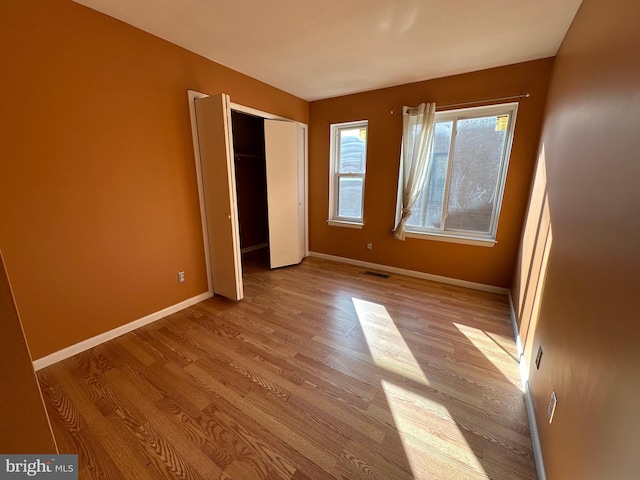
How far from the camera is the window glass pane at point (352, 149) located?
12.3ft

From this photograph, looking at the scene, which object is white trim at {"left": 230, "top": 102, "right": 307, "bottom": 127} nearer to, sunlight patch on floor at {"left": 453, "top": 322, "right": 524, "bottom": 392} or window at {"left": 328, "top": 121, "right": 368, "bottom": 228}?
window at {"left": 328, "top": 121, "right": 368, "bottom": 228}

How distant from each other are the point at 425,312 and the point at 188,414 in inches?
86.0

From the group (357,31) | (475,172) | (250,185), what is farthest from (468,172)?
(250,185)

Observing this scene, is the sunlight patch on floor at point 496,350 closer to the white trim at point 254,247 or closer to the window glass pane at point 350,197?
the window glass pane at point 350,197

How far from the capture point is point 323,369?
1.81 meters

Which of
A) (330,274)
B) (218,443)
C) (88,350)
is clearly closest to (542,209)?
(330,274)

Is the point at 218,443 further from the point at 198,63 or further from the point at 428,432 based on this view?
the point at 198,63

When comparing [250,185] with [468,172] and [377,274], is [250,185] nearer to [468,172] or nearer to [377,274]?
[377,274]

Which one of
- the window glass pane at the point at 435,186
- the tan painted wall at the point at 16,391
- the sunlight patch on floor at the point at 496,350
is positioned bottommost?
the sunlight patch on floor at the point at 496,350

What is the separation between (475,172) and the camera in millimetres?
3029

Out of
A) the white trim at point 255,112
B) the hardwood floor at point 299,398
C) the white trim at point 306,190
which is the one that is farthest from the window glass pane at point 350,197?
the hardwood floor at point 299,398

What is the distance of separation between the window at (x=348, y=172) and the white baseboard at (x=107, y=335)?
7.92ft

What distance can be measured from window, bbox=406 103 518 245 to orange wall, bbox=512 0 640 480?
1147 millimetres

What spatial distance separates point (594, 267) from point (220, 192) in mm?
2622
